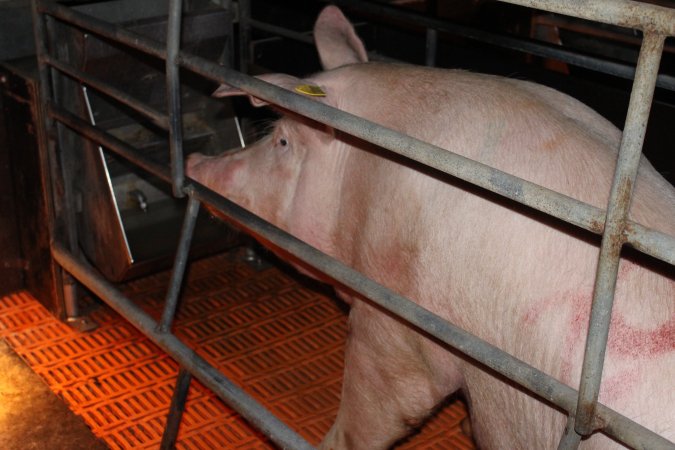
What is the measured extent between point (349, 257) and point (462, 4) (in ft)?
13.8

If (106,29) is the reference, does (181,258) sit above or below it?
below

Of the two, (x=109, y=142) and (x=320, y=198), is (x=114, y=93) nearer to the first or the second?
(x=109, y=142)

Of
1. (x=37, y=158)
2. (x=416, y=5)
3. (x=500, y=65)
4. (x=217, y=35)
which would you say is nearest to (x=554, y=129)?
(x=500, y=65)

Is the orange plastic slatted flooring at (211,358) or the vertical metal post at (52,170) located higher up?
the vertical metal post at (52,170)

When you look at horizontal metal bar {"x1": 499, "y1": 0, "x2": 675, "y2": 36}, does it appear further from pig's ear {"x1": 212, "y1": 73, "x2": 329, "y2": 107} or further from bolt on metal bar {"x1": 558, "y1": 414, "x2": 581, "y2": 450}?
pig's ear {"x1": 212, "y1": 73, "x2": 329, "y2": 107}

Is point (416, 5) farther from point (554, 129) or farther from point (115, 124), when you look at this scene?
point (554, 129)

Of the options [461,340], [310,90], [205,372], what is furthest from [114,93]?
[461,340]

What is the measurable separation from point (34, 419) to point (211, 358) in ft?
2.34

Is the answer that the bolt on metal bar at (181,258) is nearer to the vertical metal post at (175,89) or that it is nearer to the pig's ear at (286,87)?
the vertical metal post at (175,89)

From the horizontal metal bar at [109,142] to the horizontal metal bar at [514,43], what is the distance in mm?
1040

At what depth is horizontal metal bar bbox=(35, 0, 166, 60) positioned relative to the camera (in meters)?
2.45

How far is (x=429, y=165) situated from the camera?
5.56ft

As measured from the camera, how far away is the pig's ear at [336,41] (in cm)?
287

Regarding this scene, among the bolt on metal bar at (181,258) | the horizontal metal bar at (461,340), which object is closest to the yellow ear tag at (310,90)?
the horizontal metal bar at (461,340)
